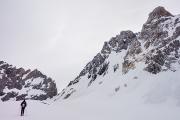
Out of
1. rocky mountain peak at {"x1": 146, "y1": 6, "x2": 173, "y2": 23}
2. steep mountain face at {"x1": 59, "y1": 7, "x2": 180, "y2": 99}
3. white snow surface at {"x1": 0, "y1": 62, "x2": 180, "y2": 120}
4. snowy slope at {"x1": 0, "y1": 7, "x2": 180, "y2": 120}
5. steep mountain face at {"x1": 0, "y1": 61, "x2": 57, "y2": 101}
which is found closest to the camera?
white snow surface at {"x1": 0, "y1": 62, "x2": 180, "y2": 120}

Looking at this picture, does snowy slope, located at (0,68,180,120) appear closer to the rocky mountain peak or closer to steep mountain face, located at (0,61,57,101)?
the rocky mountain peak

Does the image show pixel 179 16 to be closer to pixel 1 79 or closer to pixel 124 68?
pixel 124 68

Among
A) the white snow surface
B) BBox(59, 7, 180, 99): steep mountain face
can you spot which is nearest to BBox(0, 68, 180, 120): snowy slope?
the white snow surface

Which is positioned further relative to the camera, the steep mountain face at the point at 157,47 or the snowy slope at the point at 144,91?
the steep mountain face at the point at 157,47

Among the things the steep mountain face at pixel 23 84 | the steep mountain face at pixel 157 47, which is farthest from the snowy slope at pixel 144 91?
the steep mountain face at pixel 23 84

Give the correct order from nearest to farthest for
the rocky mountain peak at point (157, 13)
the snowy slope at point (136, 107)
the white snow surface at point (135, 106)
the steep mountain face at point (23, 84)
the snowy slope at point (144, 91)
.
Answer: the white snow surface at point (135, 106) < the snowy slope at point (136, 107) < the snowy slope at point (144, 91) < the rocky mountain peak at point (157, 13) < the steep mountain face at point (23, 84)

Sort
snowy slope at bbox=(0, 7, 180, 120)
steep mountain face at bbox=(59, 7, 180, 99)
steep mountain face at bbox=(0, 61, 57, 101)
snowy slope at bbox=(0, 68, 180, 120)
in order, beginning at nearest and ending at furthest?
1. snowy slope at bbox=(0, 68, 180, 120)
2. snowy slope at bbox=(0, 7, 180, 120)
3. steep mountain face at bbox=(59, 7, 180, 99)
4. steep mountain face at bbox=(0, 61, 57, 101)

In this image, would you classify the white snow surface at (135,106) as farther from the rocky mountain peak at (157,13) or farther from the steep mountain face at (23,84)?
the steep mountain face at (23,84)

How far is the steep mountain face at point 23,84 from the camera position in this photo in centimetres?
13862

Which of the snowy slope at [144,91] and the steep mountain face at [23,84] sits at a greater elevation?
the steep mountain face at [23,84]

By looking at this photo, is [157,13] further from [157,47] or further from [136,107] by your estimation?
[136,107]

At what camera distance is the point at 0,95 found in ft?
433

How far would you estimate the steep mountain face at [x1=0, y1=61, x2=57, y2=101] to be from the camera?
13862 centimetres

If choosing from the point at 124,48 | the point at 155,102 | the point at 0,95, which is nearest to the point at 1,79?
the point at 0,95
